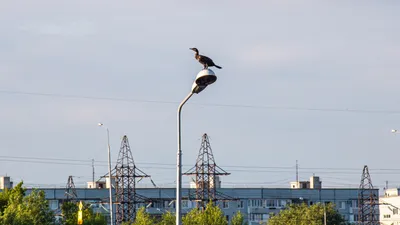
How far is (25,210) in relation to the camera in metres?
62.7

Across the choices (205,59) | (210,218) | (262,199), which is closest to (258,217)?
(262,199)

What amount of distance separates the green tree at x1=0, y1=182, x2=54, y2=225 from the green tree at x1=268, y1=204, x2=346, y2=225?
237ft

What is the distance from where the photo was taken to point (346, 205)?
18875cm

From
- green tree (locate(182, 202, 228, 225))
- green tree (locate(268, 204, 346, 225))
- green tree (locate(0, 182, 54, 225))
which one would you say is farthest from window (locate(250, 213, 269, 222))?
green tree (locate(0, 182, 54, 225))

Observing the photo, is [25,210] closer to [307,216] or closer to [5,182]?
[307,216]

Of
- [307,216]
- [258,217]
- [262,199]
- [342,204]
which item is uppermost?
[262,199]

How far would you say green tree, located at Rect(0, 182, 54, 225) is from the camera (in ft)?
199

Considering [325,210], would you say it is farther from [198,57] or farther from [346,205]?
[198,57]

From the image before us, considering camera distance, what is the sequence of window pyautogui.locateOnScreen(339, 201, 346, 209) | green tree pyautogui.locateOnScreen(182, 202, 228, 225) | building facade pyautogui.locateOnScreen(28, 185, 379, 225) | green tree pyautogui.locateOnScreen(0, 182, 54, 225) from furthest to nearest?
1. window pyautogui.locateOnScreen(339, 201, 346, 209)
2. building facade pyautogui.locateOnScreen(28, 185, 379, 225)
3. green tree pyautogui.locateOnScreen(182, 202, 228, 225)
4. green tree pyautogui.locateOnScreen(0, 182, 54, 225)

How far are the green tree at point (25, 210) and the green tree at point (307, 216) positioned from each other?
237 feet

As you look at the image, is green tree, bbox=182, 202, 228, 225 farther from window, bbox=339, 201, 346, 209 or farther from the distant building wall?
window, bbox=339, 201, 346, 209

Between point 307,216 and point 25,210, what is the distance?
7792 cm

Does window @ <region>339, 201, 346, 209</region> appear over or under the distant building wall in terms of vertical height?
under

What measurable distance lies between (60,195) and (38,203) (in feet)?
331
